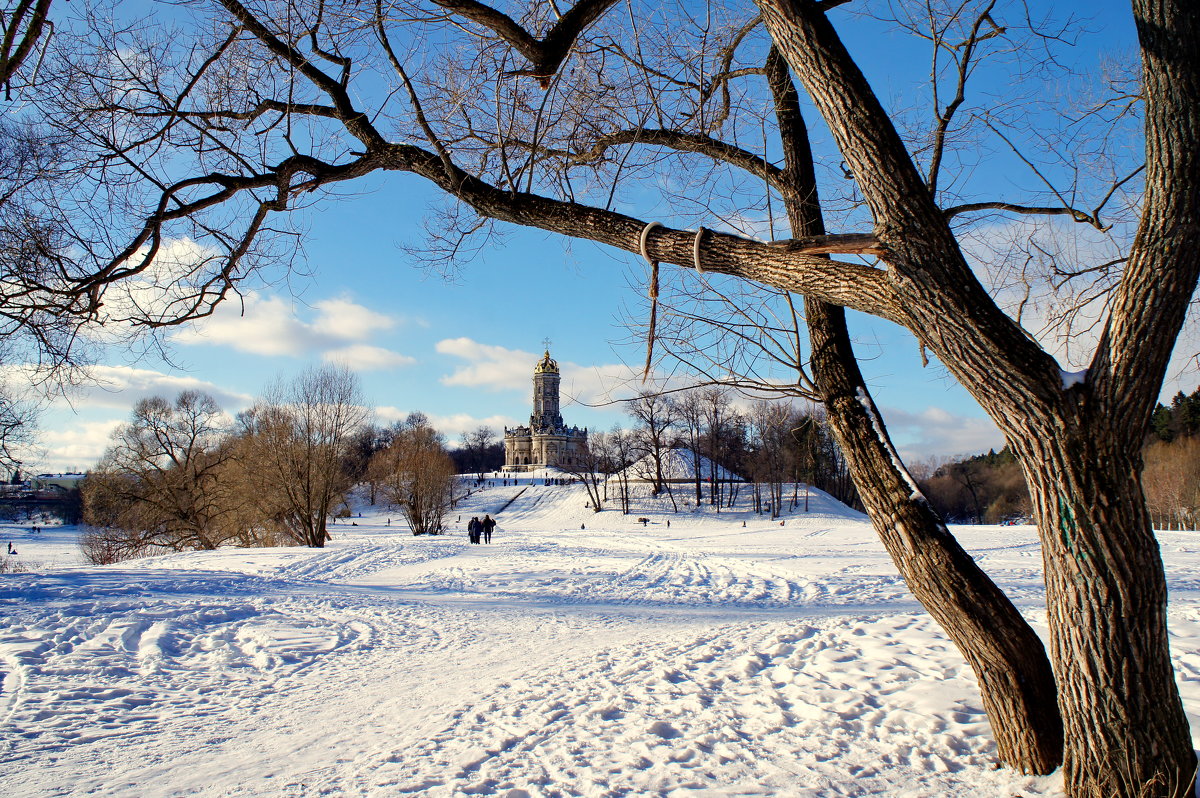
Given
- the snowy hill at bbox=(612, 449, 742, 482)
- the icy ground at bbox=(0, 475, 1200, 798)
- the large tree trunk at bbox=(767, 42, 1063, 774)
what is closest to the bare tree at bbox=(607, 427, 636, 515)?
the snowy hill at bbox=(612, 449, 742, 482)

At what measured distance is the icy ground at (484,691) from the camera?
148 inches

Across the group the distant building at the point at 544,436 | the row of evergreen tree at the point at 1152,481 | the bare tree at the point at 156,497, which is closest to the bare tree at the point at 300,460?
the bare tree at the point at 156,497

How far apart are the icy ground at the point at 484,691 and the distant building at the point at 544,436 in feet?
327

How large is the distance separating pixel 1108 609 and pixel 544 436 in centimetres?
11279

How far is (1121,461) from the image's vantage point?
2697 millimetres

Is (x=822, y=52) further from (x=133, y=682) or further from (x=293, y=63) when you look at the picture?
(x=133, y=682)

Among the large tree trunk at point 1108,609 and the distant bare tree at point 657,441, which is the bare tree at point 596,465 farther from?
the large tree trunk at point 1108,609

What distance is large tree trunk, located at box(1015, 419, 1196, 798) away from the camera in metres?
2.70

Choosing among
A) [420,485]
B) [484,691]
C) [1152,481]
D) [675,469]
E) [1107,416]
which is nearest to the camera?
[1107,416]

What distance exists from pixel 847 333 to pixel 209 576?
12.7m

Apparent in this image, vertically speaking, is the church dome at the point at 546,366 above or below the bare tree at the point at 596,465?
above

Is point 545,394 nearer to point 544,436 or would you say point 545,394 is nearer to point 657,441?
point 544,436

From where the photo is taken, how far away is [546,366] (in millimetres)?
121250

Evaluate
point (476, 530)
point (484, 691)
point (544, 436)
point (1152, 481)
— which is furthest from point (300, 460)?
point (544, 436)
